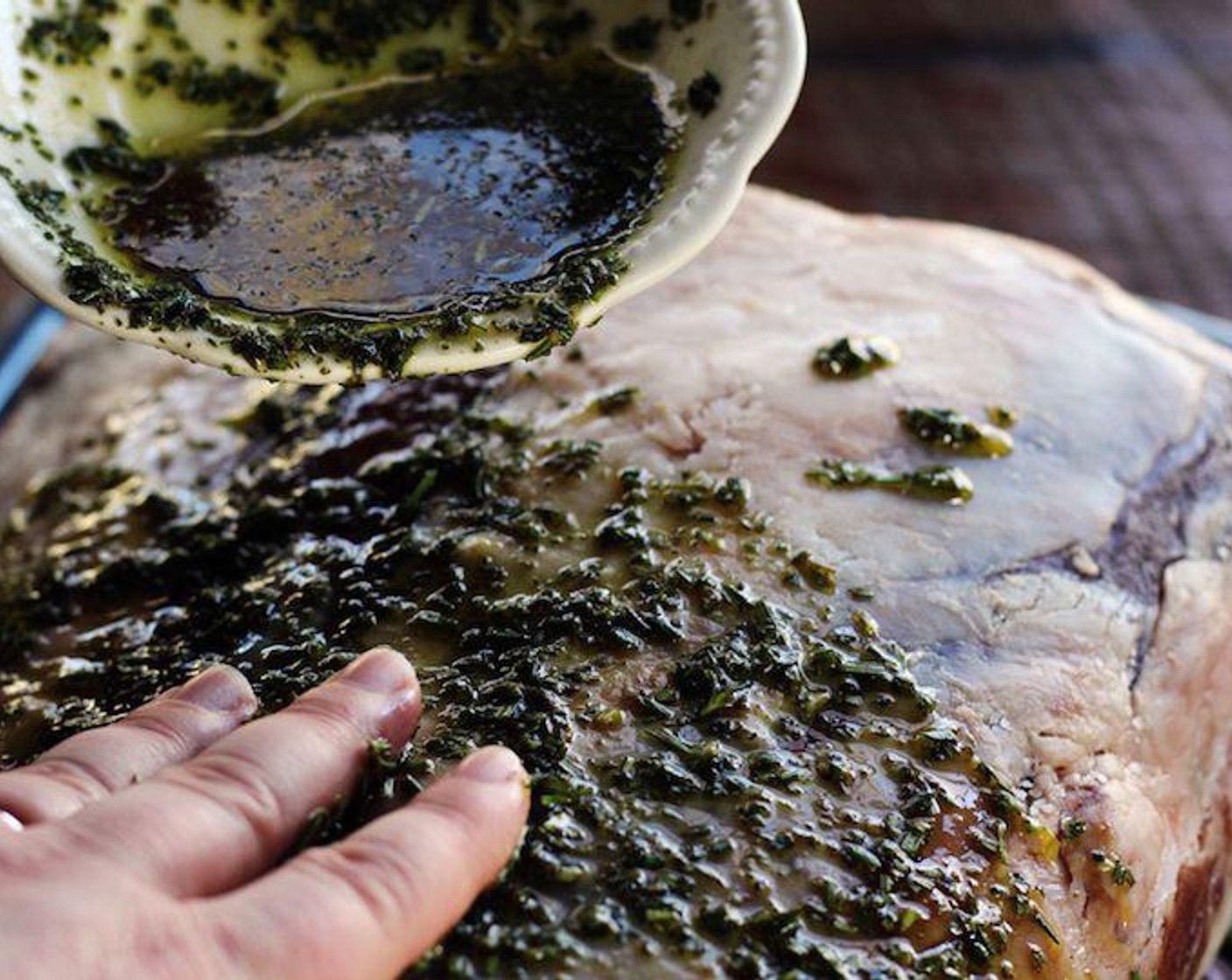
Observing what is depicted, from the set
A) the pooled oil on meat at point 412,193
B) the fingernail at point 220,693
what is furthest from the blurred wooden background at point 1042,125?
the fingernail at point 220,693

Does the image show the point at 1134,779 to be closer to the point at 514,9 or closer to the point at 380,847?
the point at 380,847

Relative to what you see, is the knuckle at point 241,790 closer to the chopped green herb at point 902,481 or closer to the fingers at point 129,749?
the fingers at point 129,749

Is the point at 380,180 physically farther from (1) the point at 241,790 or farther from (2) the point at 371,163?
(1) the point at 241,790

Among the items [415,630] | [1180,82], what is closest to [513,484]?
[415,630]

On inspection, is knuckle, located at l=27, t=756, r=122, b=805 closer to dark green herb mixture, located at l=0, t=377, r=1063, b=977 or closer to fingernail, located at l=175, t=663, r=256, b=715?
fingernail, located at l=175, t=663, r=256, b=715

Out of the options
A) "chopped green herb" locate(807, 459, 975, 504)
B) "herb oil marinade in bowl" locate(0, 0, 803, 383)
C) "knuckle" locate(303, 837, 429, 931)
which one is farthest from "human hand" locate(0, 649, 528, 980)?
"chopped green herb" locate(807, 459, 975, 504)

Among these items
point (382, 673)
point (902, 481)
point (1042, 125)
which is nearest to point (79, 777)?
point (382, 673)

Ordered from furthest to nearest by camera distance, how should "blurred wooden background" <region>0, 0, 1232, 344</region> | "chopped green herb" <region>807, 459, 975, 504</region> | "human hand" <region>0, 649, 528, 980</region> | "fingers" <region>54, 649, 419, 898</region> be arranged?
"blurred wooden background" <region>0, 0, 1232, 344</region>, "chopped green herb" <region>807, 459, 975, 504</region>, "fingers" <region>54, 649, 419, 898</region>, "human hand" <region>0, 649, 528, 980</region>
